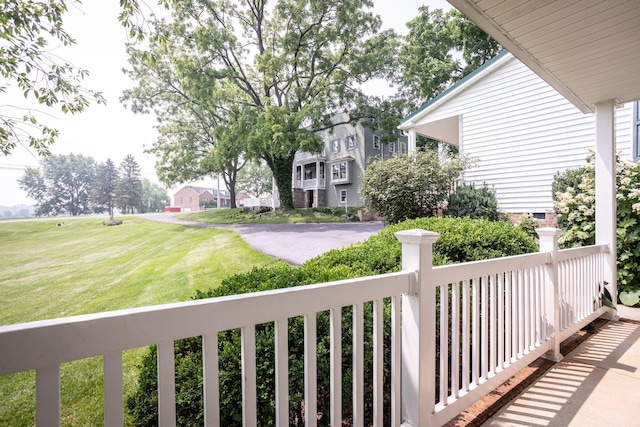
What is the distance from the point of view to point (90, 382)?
1.95 m

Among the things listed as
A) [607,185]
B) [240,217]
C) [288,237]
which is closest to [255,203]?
[240,217]

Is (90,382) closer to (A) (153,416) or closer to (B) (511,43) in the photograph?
(A) (153,416)

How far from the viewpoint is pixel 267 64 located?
265 inches

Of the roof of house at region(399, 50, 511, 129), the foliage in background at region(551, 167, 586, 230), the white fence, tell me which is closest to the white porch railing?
the white fence

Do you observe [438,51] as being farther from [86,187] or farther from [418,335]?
[418,335]

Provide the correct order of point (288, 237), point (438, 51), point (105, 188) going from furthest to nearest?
point (438, 51), point (288, 237), point (105, 188)

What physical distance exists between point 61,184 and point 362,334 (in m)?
2.81

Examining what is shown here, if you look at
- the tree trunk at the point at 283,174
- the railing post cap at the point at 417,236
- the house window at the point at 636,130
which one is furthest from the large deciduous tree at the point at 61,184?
the house window at the point at 636,130

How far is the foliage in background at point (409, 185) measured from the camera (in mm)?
6770

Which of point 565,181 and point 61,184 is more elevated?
point 565,181

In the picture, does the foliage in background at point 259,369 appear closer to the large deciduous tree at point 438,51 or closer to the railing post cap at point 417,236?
the railing post cap at point 417,236

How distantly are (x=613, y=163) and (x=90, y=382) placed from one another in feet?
17.3

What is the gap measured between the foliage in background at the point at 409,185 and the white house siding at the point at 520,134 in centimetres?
124

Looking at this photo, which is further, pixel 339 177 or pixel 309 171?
pixel 309 171
